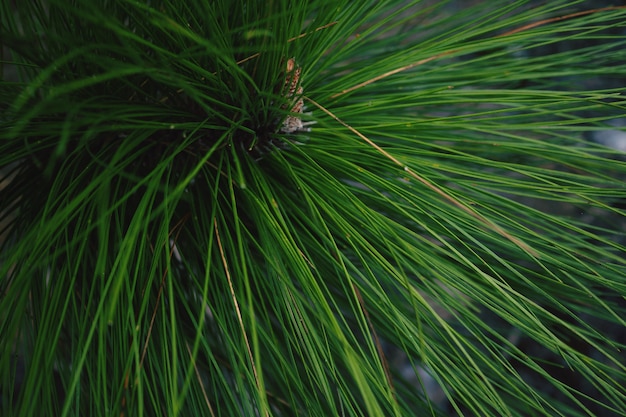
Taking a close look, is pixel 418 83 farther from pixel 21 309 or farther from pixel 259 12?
pixel 21 309

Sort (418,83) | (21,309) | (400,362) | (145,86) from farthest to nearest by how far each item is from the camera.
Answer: (400,362)
(418,83)
(145,86)
(21,309)

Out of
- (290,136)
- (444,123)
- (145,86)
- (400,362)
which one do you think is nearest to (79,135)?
(145,86)

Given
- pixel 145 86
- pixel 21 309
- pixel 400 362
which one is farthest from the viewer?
pixel 400 362

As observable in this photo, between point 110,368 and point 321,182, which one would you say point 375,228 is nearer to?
point 321,182

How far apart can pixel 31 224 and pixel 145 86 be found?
147mm

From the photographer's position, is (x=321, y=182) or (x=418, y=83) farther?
(x=418, y=83)

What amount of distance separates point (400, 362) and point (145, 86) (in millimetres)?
763

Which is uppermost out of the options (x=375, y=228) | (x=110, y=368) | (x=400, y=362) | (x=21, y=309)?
(x=375, y=228)

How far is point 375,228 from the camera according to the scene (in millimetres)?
361

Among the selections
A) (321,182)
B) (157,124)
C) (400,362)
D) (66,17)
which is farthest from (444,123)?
(400,362)

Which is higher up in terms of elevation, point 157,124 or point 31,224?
point 157,124

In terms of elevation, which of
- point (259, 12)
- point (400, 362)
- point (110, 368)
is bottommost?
point (400, 362)

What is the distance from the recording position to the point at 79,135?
410 mm

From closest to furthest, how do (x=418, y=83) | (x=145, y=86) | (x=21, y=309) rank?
(x=21, y=309), (x=145, y=86), (x=418, y=83)
